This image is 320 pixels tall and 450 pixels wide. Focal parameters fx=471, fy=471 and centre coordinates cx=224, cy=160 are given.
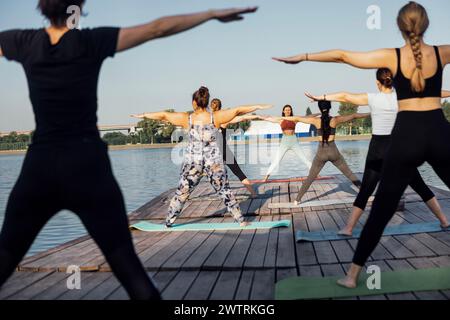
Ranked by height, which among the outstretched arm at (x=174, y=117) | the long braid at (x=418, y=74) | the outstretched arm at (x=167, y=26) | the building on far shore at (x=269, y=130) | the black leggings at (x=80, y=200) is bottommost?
the building on far shore at (x=269, y=130)

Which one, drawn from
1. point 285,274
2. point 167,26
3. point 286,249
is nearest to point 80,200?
point 167,26

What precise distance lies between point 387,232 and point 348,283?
2.59m

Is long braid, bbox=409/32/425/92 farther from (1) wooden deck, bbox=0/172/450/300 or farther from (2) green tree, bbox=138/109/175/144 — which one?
(2) green tree, bbox=138/109/175/144

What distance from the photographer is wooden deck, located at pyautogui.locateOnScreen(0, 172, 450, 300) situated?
4.29 m

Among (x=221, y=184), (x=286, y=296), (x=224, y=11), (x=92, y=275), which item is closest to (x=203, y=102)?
(x=221, y=184)

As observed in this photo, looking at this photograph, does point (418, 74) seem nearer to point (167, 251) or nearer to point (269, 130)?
point (167, 251)

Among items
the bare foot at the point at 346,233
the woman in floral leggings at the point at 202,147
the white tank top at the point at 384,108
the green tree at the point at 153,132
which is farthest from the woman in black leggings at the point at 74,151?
the green tree at the point at 153,132

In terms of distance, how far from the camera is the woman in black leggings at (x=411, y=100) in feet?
11.6

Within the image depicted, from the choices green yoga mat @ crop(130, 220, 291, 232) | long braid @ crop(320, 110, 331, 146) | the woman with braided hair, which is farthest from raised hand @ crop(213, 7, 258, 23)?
long braid @ crop(320, 110, 331, 146)

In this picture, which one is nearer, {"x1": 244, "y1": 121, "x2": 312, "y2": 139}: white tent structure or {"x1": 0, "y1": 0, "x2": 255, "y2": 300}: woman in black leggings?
{"x1": 0, "y1": 0, "x2": 255, "y2": 300}: woman in black leggings

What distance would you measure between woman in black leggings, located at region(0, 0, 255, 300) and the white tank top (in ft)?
12.9

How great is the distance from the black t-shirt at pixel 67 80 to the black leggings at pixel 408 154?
224 centimetres

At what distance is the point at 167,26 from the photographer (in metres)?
2.54

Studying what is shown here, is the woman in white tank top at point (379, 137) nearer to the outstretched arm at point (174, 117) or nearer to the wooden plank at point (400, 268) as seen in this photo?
the wooden plank at point (400, 268)
